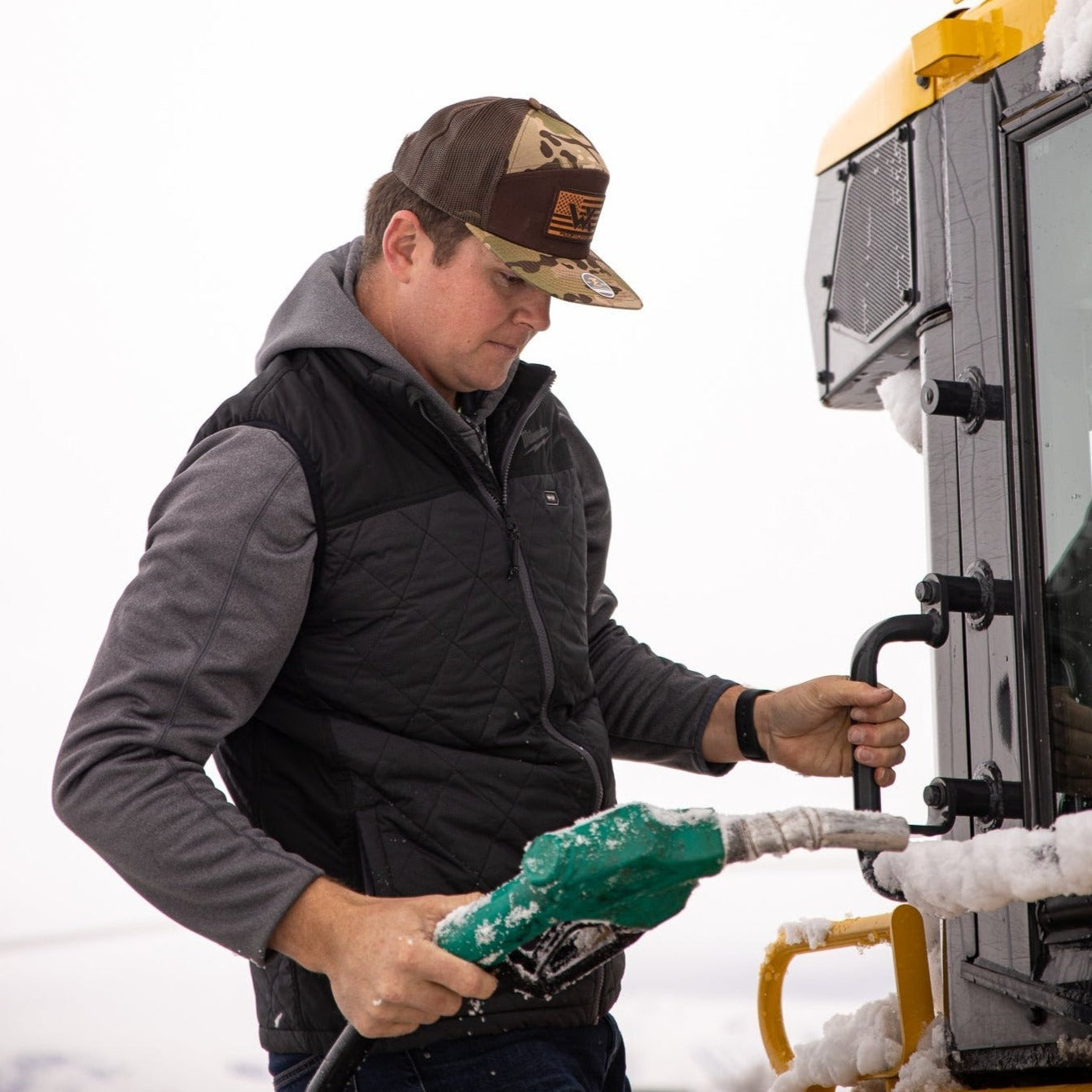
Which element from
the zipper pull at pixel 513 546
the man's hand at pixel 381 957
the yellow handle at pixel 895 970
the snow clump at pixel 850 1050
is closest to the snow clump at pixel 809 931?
the yellow handle at pixel 895 970

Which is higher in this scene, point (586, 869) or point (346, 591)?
point (346, 591)

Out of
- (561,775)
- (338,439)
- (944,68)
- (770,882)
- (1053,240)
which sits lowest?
(770,882)

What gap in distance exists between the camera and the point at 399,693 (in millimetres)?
1423

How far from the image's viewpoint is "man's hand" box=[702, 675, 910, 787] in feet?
5.08

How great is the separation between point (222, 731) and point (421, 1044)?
0.40m

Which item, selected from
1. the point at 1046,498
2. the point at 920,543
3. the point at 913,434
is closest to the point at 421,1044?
the point at 1046,498

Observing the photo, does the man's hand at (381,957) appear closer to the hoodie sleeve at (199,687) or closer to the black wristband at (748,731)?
the hoodie sleeve at (199,687)

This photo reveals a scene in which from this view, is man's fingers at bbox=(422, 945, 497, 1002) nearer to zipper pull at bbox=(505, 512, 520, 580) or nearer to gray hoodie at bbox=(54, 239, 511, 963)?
gray hoodie at bbox=(54, 239, 511, 963)

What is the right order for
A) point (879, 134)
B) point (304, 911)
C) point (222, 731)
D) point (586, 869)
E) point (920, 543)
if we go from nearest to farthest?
point (586, 869)
point (304, 911)
point (222, 731)
point (879, 134)
point (920, 543)

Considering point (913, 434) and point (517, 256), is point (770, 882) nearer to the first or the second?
point (913, 434)

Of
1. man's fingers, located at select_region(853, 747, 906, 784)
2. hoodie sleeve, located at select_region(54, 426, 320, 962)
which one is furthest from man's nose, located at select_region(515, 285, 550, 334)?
man's fingers, located at select_region(853, 747, 906, 784)

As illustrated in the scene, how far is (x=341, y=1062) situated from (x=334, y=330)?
0.77 m

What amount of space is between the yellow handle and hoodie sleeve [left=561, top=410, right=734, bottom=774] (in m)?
0.26

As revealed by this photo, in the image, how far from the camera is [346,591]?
55.6 inches
